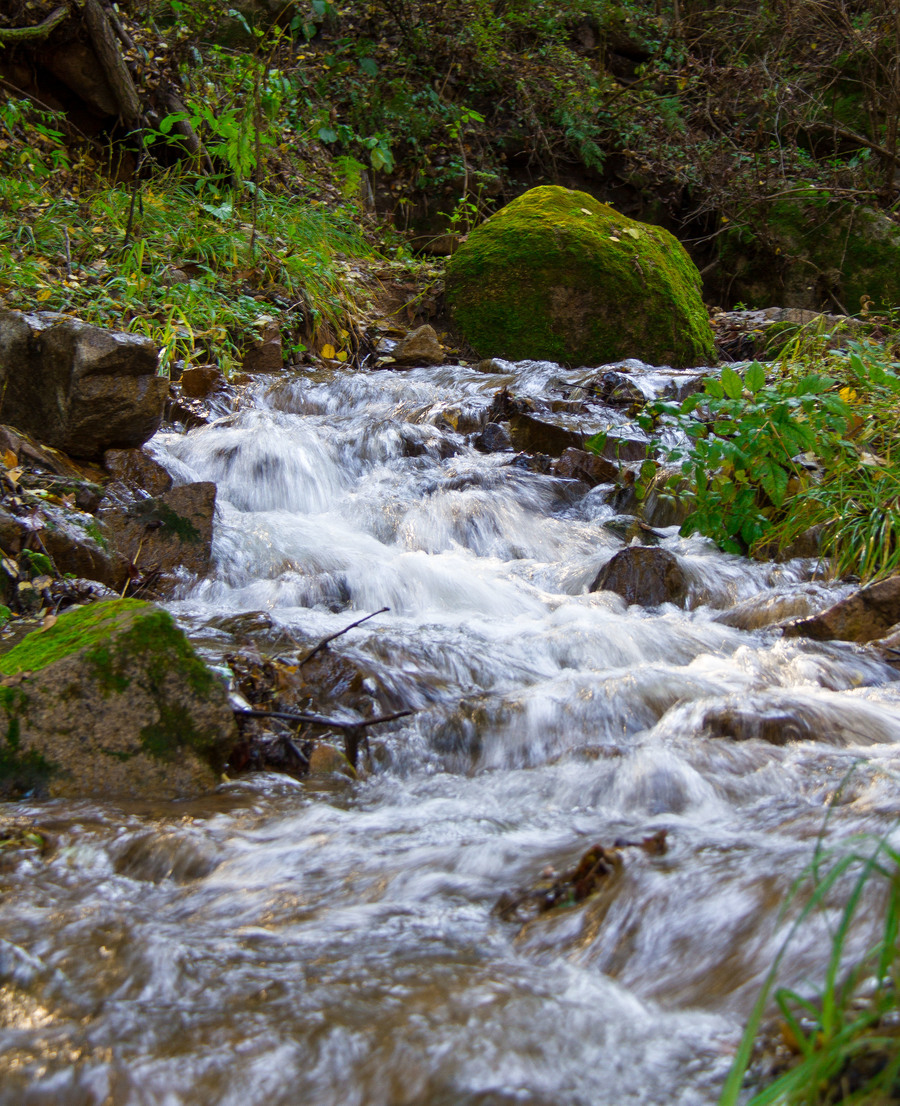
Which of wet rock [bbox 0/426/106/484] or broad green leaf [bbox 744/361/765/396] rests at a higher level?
broad green leaf [bbox 744/361/765/396]

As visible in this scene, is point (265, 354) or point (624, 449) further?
point (265, 354)

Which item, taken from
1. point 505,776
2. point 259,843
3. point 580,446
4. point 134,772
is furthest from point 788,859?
point 580,446

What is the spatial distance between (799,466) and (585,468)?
4.95ft

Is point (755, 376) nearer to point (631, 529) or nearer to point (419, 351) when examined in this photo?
point (631, 529)

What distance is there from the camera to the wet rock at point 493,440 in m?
6.06

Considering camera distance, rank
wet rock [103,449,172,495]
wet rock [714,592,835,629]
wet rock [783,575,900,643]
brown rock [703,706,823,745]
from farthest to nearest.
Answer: wet rock [103,449,172,495] → wet rock [714,592,835,629] → wet rock [783,575,900,643] → brown rock [703,706,823,745]

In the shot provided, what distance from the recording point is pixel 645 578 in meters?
4.12

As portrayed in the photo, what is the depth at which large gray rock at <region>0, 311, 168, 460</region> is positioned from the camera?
4496 millimetres

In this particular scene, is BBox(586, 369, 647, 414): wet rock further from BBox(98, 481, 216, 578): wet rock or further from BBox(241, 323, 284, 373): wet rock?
BBox(98, 481, 216, 578): wet rock

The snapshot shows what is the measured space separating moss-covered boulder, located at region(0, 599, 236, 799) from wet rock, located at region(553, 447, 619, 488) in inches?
143

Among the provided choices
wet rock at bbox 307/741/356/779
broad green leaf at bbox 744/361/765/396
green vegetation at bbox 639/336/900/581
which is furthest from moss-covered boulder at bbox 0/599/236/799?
broad green leaf at bbox 744/361/765/396

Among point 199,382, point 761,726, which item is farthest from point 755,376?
A: point 199,382

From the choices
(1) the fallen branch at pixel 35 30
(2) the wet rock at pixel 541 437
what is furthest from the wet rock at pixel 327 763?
(1) the fallen branch at pixel 35 30

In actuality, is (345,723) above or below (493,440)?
below
